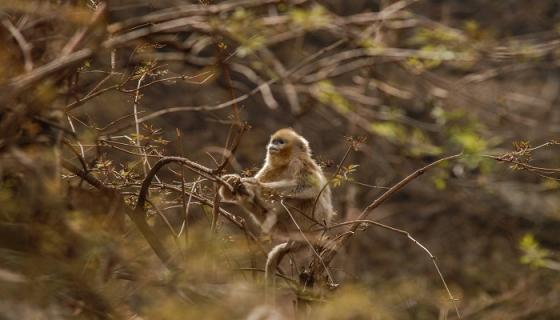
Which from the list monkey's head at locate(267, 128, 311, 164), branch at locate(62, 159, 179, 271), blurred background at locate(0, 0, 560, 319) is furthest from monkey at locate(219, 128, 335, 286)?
branch at locate(62, 159, 179, 271)

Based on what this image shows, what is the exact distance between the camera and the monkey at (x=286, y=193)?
446cm

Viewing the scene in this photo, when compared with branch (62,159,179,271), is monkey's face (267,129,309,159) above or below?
below

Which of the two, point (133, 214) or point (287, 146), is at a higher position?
point (133, 214)

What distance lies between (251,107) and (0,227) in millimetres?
9621

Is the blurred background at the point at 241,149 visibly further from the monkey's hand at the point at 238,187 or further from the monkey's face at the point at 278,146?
the monkey's face at the point at 278,146

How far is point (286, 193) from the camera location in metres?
5.86

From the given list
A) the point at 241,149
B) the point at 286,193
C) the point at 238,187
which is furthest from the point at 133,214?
the point at 241,149

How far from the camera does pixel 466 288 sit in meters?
11.9

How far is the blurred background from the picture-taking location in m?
2.45

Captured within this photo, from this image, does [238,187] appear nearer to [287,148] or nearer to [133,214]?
[133,214]

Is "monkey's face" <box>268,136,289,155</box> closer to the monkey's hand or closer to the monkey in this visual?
the monkey

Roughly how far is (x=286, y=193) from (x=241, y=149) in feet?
14.5

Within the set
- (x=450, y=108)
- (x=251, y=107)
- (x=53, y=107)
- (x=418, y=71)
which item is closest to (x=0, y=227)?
(x=53, y=107)

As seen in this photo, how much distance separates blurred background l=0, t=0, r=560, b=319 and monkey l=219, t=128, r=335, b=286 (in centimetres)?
22
